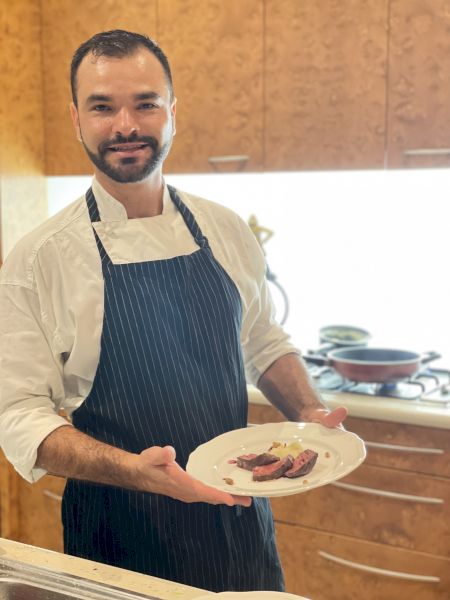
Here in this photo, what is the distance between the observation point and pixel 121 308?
1.59 m

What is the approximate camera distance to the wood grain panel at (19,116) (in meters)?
2.85

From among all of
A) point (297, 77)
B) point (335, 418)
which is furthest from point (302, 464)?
point (297, 77)

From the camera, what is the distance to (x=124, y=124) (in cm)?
Answer: 156

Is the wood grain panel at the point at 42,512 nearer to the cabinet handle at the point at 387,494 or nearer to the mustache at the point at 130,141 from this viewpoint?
the cabinet handle at the point at 387,494

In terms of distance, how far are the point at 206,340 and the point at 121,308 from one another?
0.19 metres

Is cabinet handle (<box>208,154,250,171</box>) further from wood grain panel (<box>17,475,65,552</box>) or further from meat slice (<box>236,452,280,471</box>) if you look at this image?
meat slice (<box>236,452,280,471</box>)

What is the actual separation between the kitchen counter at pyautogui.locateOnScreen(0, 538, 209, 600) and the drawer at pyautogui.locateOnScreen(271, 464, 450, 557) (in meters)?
1.20

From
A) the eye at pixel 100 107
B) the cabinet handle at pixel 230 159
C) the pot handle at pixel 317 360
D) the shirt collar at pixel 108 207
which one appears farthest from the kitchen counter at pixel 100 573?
the cabinet handle at pixel 230 159

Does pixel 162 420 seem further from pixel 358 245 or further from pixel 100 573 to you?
pixel 358 245

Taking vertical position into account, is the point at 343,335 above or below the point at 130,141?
below

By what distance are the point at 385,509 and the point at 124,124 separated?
1318 mm

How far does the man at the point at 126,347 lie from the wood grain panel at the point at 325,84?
90cm

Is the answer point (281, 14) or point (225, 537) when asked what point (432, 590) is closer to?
point (225, 537)

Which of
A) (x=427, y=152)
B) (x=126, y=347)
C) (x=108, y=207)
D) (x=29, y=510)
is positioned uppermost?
(x=427, y=152)
